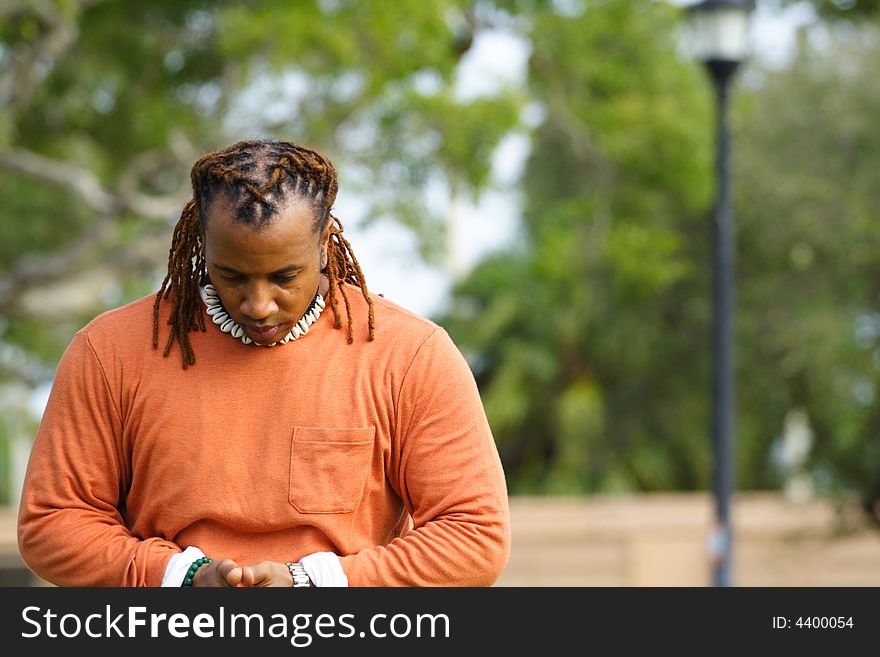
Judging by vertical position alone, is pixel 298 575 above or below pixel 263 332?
below

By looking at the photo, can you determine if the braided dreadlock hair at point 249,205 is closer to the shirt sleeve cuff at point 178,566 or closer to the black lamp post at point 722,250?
the shirt sleeve cuff at point 178,566

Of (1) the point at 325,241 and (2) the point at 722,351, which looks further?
(2) the point at 722,351

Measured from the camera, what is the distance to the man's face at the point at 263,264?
7.57 ft

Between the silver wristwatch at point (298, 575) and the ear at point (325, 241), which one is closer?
the silver wristwatch at point (298, 575)

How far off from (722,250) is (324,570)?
309 inches

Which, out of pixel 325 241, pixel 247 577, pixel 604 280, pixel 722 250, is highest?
pixel 604 280

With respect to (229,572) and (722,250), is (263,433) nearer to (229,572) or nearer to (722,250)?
(229,572)

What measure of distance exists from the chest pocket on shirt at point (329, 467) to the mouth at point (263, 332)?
15 centimetres

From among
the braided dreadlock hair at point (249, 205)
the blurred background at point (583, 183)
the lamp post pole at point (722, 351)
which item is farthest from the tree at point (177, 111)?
the braided dreadlock hair at point (249, 205)

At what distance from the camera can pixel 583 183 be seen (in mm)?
17359

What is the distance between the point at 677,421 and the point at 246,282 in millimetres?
16316

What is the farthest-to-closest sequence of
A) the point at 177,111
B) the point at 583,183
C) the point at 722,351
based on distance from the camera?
the point at 583,183
the point at 177,111
the point at 722,351

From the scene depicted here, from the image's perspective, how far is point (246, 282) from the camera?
233cm

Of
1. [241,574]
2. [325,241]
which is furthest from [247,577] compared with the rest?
[325,241]
